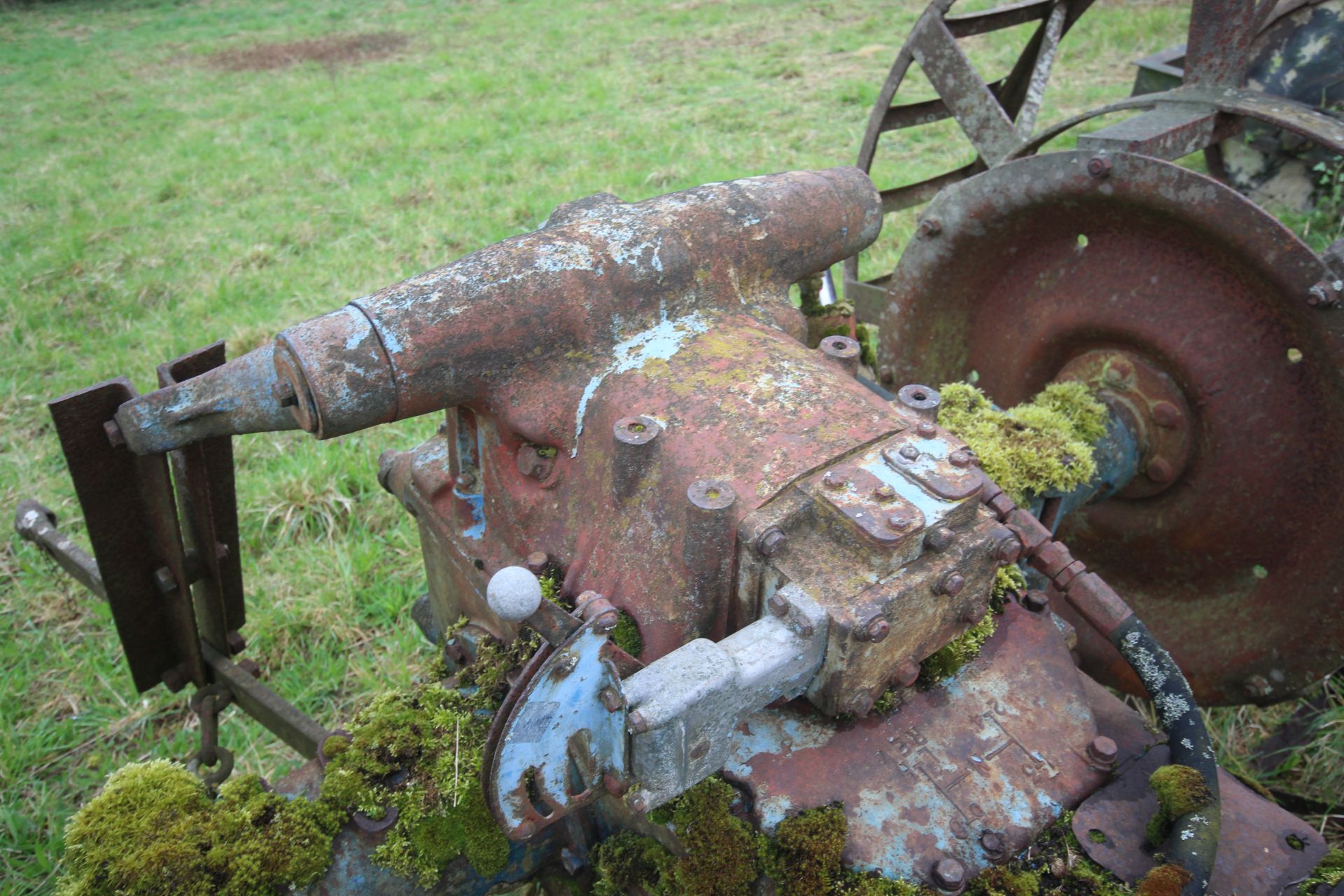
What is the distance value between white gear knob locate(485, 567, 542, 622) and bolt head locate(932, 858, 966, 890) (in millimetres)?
730

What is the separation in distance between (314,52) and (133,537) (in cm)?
1004

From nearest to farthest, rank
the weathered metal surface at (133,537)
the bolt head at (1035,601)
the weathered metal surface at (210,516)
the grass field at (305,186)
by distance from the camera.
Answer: the bolt head at (1035,601) < the weathered metal surface at (133,537) < the weathered metal surface at (210,516) < the grass field at (305,186)

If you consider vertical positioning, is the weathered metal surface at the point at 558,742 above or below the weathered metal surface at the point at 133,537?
above

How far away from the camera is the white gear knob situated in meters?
1.29

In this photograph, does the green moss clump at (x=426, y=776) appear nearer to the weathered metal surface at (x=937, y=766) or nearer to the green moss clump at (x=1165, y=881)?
the weathered metal surface at (x=937, y=766)

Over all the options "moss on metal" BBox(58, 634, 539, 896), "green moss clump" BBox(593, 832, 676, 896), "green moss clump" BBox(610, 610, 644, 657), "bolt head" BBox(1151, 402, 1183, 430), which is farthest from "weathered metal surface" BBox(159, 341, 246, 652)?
"bolt head" BBox(1151, 402, 1183, 430)

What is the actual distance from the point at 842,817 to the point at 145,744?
2533 millimetres

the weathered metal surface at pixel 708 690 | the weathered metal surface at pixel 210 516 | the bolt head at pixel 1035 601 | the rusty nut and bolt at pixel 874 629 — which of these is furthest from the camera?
the weathered metal surface at pixel 210 516

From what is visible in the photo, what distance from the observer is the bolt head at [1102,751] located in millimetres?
1560

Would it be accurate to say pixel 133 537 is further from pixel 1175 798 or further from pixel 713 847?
pixel 1175 798

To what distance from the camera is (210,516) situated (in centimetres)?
229

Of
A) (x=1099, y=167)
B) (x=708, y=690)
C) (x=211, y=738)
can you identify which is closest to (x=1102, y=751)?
(x=708, y=690)

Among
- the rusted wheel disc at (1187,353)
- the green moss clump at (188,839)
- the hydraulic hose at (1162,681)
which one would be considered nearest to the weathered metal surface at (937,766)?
the hydraulic hose at (1162,681)

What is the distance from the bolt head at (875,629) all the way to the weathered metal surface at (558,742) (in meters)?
0.38
